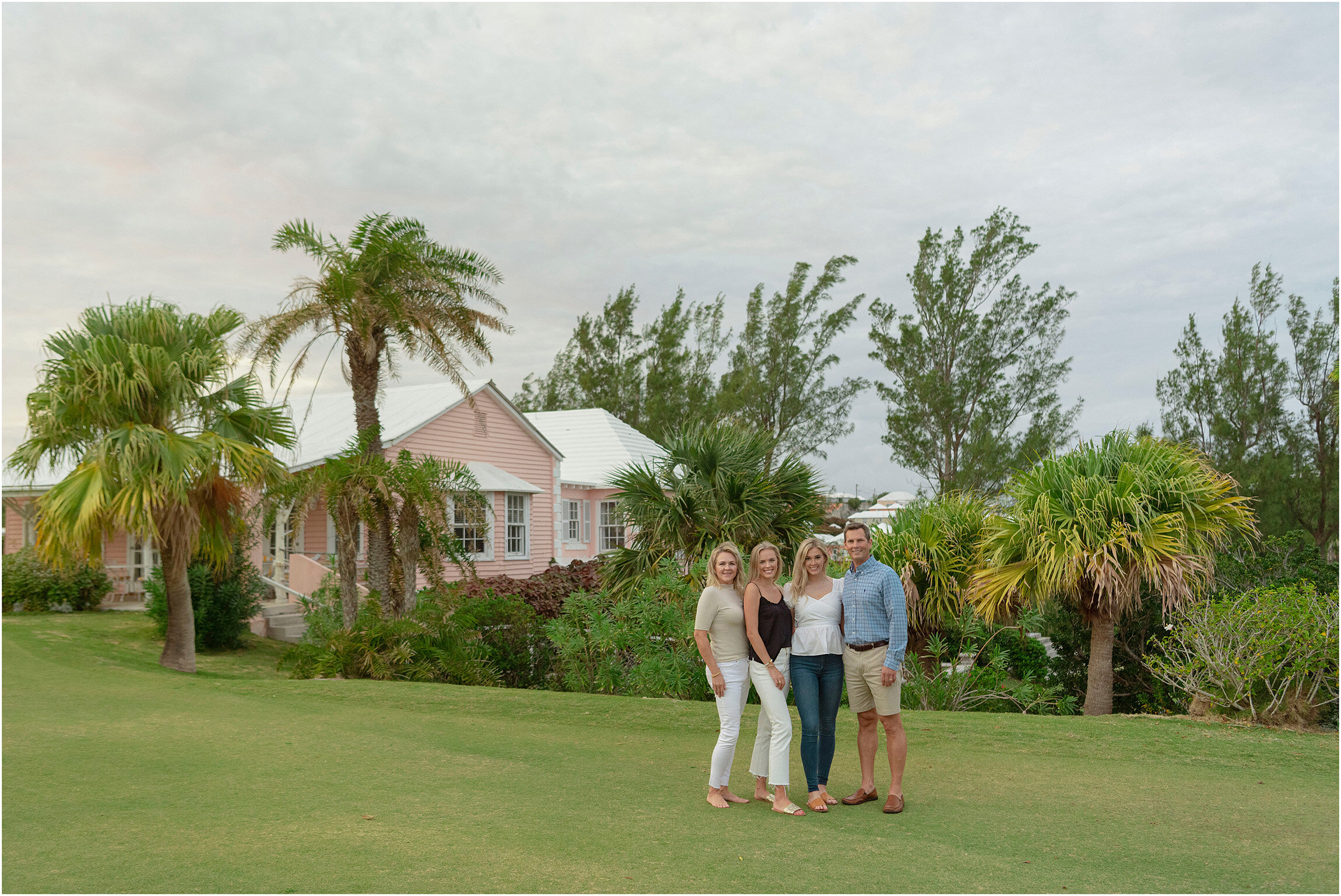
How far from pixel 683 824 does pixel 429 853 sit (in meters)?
1.44

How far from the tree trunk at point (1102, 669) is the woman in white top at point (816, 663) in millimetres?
5821

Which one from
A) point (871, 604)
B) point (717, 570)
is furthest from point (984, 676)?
point (717, 570)

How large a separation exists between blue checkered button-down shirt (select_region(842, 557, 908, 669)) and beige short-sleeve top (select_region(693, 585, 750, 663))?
654 millimetres

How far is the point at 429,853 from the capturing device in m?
4.87

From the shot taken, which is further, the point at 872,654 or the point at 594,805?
the point at 872,654

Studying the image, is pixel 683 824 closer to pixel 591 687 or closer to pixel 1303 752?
pixel 1303 752

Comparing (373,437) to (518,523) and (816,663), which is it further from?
(518,523)

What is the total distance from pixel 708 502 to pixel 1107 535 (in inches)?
203

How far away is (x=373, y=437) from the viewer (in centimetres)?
1391

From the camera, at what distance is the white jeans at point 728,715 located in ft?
19.4

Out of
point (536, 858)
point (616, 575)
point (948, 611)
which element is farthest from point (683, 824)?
point (616, 575)

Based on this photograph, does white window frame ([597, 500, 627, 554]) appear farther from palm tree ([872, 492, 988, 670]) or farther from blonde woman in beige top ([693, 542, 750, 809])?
blonde woman in beige top ([693, 542, 750, 809])

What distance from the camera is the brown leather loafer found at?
6023mm

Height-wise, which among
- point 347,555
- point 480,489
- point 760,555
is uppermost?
point 480,489
